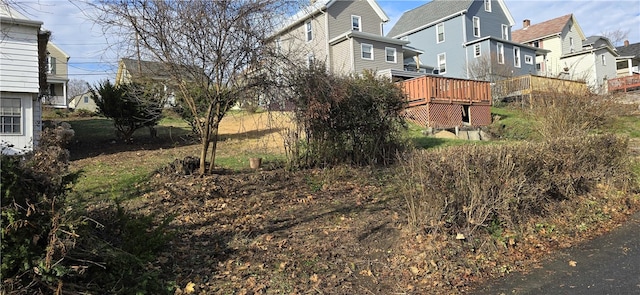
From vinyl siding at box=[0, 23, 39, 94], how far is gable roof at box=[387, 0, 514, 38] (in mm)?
29829

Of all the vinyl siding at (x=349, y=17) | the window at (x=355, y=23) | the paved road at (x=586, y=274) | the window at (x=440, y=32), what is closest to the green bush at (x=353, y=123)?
the paved road at (x=586, y=274)

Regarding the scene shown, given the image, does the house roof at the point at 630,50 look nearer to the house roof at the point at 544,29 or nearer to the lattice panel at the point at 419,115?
the house roof at the point at 544,29

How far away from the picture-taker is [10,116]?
532 inches

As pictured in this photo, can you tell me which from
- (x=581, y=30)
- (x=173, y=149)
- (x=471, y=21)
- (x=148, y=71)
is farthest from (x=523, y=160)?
(x=581, y=30)

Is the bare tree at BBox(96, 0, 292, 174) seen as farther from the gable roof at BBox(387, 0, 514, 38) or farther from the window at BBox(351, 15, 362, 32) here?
the gable roof at BBox(387, 0, 514, 38)

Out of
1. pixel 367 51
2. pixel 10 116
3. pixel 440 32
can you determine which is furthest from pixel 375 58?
pixel 10 116

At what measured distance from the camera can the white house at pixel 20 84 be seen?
1334 centimetres

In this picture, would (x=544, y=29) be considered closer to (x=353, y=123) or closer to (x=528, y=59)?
(x=528, y=59)

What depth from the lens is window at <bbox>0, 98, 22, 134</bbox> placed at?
1334cm

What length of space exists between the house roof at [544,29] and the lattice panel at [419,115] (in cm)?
3118

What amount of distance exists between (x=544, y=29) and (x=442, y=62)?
571 inches

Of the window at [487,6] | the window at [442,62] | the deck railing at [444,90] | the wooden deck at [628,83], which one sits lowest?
the deck railing at [444,90]

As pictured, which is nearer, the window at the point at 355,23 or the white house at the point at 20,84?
the white house at the point at 20,84

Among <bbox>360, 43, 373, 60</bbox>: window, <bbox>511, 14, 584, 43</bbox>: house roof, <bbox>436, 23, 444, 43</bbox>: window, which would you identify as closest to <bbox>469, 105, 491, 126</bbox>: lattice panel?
<bbox>360, 43, 373, 60</bbox>: window
